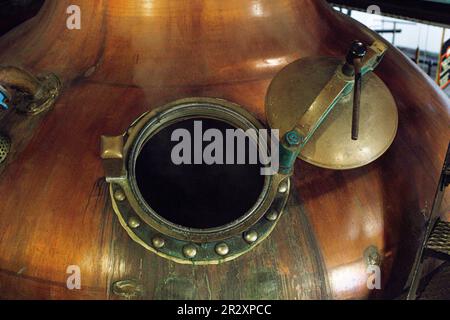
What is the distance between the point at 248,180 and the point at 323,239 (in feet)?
1.06

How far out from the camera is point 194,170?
1.86 meters

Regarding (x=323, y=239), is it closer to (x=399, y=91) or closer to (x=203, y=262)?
(x=203, y=262)

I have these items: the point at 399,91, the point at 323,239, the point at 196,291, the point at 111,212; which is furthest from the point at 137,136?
the point at 399,91

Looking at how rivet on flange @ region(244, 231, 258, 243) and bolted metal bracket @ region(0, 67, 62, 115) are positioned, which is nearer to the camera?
rivet on flange @ region(244, 231, 258, 243)

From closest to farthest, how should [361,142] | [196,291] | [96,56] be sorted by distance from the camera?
1. [196,291]
2. [361,142]
3. [96,56]

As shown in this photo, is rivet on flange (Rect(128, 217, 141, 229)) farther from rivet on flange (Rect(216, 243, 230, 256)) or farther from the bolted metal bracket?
the bolted metal bracket

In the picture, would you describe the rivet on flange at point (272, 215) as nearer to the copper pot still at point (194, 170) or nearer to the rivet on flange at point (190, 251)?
the copper pot still at point (194, 170)

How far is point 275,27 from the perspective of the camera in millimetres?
2051

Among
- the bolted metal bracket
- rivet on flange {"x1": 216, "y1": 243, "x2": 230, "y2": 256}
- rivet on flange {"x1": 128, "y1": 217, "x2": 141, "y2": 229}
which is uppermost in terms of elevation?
the bolted metal bracket

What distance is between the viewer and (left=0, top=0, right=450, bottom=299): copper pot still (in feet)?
5.38

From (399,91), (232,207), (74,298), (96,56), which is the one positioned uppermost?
(96,56)

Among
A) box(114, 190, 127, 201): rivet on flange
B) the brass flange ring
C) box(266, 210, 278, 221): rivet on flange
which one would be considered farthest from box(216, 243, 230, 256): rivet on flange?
box(114, 190, 127, 201): rivet on flange

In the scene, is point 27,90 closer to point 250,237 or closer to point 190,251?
point 190,251

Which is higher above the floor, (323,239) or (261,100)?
(261,100)
